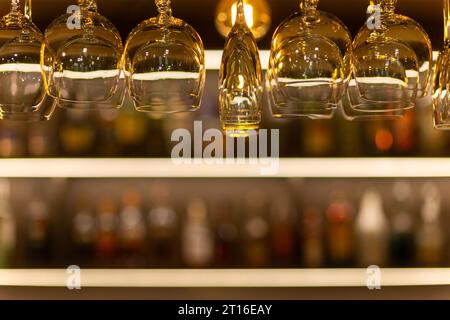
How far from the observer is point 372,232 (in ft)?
7.53

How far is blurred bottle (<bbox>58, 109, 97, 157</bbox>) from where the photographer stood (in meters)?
2.22

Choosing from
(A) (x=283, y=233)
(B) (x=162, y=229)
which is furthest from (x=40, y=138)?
(A) (x=283, y=233)

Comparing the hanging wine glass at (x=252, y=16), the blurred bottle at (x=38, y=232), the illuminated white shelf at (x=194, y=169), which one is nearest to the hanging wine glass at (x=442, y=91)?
the hanging wine glass at (x=252, y=16)

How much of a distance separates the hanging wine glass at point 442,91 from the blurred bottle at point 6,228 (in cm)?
175

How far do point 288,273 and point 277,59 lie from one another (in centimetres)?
150

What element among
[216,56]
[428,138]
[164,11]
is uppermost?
[216,56]

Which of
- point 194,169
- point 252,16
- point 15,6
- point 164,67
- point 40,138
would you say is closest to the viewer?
point 164,67

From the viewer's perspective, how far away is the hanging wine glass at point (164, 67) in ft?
2.26

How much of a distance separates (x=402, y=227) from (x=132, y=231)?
88 centimetres

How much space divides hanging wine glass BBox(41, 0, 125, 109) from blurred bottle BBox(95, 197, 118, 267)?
5.20ft

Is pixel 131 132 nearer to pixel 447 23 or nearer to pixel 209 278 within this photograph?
pixel 209 278
